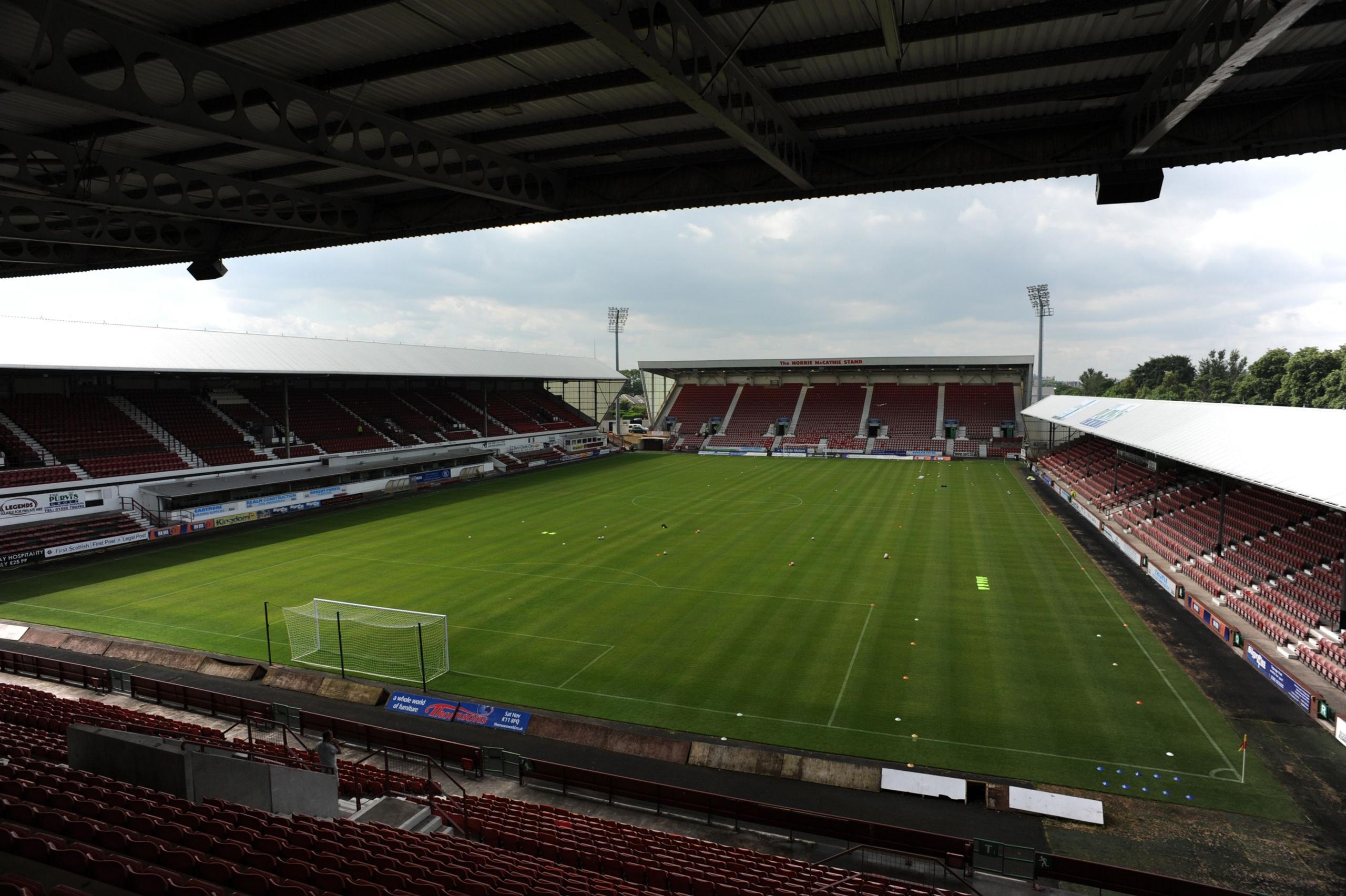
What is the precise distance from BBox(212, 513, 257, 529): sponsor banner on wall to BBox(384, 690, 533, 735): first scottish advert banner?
2491cm

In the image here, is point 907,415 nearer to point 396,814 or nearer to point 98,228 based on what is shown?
point 98,228

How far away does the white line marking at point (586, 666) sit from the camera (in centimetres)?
1611

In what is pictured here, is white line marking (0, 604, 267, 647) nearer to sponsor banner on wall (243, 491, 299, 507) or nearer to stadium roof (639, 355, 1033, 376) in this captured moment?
sponsor banner on wall (243, 491, 299, 507)

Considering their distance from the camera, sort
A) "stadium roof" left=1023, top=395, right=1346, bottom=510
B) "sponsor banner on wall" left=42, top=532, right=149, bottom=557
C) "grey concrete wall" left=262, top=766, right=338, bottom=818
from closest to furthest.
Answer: "grey concrete wall" left=262, top=766, right=338, bottom=818, "stadium roof" left=1023, top=395, right=1346, bottom=510, "sponsor banner on wall" left=42, top=532, right=149, bottom=557

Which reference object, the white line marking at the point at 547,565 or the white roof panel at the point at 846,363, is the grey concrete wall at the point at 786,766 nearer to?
the white line marking at the point at 547,565

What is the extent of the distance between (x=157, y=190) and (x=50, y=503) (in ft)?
81.9

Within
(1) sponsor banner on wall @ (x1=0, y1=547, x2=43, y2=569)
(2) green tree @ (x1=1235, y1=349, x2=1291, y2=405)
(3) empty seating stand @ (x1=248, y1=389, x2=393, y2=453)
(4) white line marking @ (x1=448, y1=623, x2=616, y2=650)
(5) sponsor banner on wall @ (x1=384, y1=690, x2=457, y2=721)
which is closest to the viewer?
(5) sponsor banner on wall @ (x1=384, y1=690, x2=457, y2=721)

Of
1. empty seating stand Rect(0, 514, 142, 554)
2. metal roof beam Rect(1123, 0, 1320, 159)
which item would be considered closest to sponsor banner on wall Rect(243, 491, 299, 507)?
empty seating stand Rect(0, 514, 142, 554)

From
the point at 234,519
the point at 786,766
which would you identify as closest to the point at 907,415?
the point at 234,519

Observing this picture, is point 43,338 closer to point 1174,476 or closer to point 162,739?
point 162,739

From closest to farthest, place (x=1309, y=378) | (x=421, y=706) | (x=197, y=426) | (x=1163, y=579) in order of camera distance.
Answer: (x=421, y=706)
(x=1163, y=579)
(x=197, y=426)
(x=1309, y=378)

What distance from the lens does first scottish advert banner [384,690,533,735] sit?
14.2 metres

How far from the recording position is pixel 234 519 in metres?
35.0

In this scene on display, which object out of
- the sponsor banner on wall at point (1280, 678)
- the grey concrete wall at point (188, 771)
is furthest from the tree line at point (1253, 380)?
the grey concrete wall at point (188, 771)
